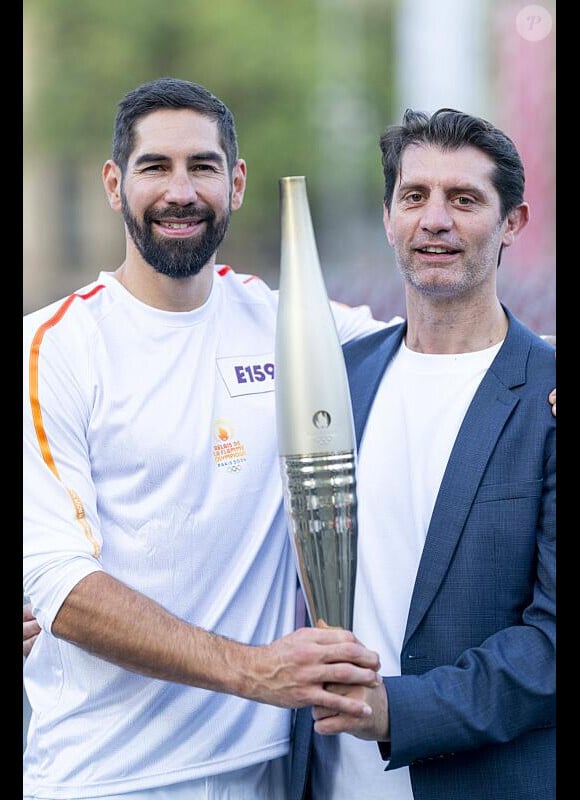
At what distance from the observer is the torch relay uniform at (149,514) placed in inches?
87.1

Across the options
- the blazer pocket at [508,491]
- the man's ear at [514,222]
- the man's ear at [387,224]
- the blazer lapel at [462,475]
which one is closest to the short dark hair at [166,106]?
the man's ear at [387,224]

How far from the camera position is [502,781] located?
2.16 metres

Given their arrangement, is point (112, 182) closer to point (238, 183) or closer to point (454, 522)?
point (238, 183)

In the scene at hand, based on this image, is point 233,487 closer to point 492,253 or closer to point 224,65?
point 492,253

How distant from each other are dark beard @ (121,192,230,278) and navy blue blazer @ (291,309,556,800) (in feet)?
2.25

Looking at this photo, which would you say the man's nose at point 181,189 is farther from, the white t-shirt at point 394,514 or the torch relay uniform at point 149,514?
the white t-shirt at point 394,514


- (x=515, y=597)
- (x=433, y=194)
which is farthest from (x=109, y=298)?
(x=515, y=597)

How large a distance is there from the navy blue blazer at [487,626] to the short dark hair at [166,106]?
0.83m

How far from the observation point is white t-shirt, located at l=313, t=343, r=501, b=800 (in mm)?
2225

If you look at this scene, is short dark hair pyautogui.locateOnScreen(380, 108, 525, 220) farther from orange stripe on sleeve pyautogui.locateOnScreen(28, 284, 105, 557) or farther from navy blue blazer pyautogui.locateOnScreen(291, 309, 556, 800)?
orange stripe on sleeve pyautogui.locateOnScreen(28, 284, 105, 557)

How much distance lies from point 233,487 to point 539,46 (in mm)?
1308

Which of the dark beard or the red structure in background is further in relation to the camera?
the red structure in background

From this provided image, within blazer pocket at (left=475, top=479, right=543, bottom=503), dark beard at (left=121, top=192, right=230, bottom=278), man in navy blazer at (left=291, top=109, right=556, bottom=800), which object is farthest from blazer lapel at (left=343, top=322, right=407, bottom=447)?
dark beard at (left=121, top=192, right=230, bottom=278)

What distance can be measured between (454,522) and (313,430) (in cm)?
37
